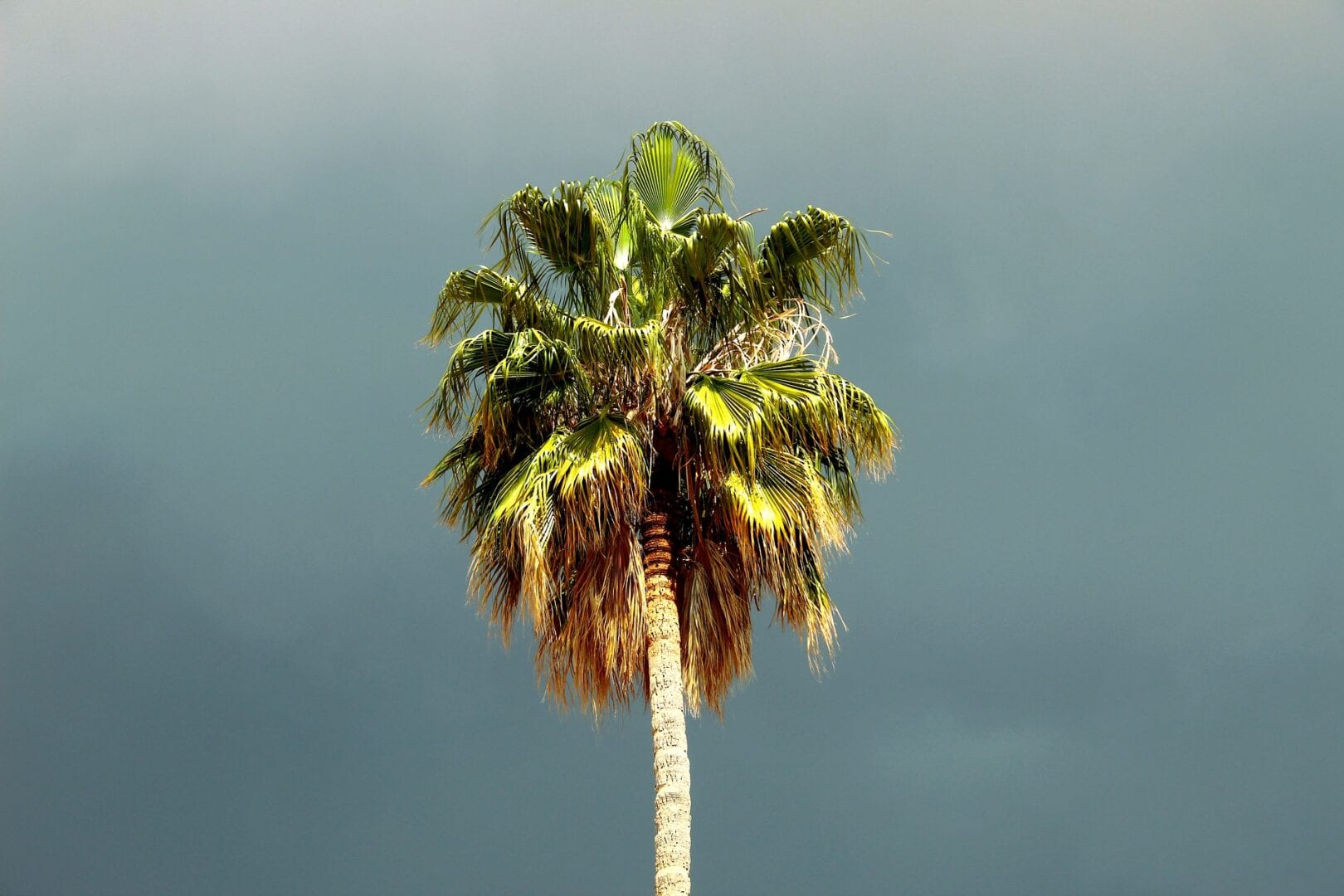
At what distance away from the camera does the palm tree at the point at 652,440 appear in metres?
12.8

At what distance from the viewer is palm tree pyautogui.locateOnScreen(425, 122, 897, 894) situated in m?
12.8

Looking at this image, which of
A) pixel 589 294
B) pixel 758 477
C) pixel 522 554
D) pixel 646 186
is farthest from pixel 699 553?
pixel 646 186

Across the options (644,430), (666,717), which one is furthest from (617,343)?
(666,717)

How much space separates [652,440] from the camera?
13383 millimetres

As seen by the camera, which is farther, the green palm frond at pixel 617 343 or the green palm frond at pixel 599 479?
the green palm frond at pixel 617 343

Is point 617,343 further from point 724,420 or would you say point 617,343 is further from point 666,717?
point 666,717

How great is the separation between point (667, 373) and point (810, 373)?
1360mm

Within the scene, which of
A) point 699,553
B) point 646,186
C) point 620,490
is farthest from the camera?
point 646,186

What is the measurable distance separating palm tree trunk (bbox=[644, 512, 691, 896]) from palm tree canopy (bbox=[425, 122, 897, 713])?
196 millimetres

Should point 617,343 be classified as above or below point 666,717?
above

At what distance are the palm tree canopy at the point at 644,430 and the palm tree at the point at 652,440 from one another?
2cm

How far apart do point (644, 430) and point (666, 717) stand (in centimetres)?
270

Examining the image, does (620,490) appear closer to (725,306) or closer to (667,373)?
(667,373)

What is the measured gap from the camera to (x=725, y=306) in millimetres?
13930
